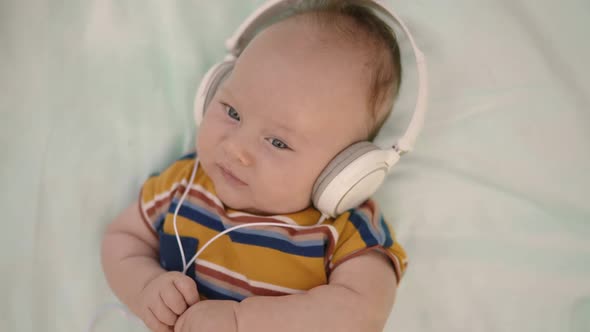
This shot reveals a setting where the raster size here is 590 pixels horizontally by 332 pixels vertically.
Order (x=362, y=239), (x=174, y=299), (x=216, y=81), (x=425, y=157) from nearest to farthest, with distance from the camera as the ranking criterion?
(x=174, y=299) → (x=362, y=239) → (x=216, y=81) → (x=425, y=157)

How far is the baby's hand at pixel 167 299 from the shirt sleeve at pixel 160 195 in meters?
0.23

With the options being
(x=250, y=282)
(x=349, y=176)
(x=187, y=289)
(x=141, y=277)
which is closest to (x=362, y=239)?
(x=349, y=176)

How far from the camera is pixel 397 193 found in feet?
4.80

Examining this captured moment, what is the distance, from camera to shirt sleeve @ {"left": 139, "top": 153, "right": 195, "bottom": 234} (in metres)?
1.32

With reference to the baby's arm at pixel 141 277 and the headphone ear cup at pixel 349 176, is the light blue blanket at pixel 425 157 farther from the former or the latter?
the headphone ear cup at pixel 349 176

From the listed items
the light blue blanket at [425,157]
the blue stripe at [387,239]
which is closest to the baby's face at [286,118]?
the blue stripe at [387,239]

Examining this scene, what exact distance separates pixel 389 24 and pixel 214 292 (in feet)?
2.73

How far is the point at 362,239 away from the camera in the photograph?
1.18m

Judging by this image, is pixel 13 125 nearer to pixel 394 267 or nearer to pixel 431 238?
pixel 394 267

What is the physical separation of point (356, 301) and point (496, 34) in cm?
84

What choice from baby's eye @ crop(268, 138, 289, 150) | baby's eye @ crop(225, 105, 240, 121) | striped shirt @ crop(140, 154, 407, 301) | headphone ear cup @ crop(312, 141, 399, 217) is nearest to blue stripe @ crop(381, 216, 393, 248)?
striped shirt @ crop(140, 154, 407, 301)

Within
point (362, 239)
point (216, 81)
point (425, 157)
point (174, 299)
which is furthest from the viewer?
point (425, 157)

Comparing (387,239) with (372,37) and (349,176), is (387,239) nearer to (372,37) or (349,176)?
(349,176)

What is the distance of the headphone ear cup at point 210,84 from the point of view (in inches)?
50.6
